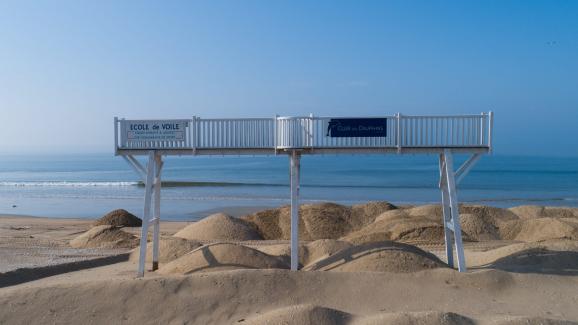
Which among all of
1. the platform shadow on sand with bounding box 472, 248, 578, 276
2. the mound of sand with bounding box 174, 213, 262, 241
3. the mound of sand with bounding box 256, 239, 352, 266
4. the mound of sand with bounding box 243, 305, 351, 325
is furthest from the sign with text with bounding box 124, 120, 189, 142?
the mound of sand with bounding box 174, 213, 262, 241

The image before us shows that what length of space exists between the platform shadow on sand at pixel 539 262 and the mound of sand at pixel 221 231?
1219 centimetres

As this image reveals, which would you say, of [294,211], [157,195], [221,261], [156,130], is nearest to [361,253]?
[294,211]

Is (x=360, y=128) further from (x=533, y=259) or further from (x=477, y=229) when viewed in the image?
(x=477, y=229)

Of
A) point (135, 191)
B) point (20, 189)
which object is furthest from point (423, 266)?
point (20, 189)

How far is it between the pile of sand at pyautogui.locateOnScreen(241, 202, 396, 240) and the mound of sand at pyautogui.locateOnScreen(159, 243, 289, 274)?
1115 centimetres

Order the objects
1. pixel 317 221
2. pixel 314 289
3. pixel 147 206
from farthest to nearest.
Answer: pixel 317 221 < pixel 147 206 < pixel 314 289

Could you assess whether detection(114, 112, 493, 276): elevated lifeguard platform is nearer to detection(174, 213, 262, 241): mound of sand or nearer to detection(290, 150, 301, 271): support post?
detection(290, 150, 301, 271): support post

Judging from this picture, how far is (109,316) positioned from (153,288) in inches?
44.9

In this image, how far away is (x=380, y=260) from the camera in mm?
14188

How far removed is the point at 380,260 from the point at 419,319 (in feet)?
14.0

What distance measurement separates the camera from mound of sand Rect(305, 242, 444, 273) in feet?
45.8

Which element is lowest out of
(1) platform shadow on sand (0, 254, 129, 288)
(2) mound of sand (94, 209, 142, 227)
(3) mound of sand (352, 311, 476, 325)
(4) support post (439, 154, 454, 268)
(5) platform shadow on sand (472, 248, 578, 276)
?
(2) mound of sand (94, 209, 142, 227)

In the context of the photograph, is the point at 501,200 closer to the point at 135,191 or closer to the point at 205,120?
the point at 135,191

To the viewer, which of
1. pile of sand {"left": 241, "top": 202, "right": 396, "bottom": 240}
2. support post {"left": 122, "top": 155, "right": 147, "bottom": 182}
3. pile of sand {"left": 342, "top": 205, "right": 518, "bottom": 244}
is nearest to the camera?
support post {"left": 122, "top": 155, "right": 147, "bottom": 182}
